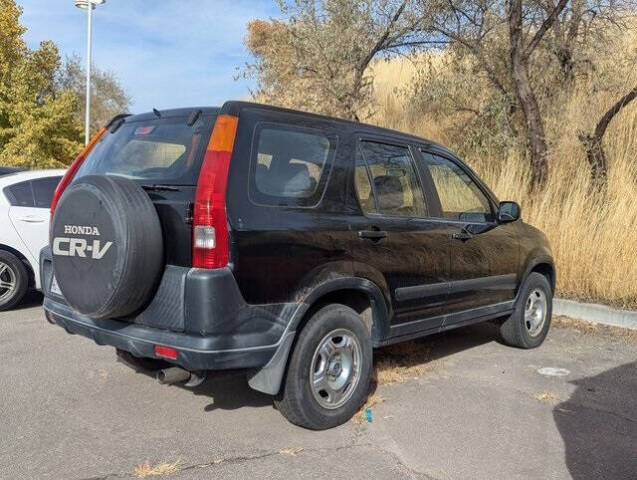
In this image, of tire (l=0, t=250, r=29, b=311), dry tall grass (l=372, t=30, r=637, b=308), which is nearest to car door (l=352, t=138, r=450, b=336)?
dry tall grass (l=372, t=30, r=637, b=308)

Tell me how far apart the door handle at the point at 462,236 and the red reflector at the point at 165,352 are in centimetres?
250

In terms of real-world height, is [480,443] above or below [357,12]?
below

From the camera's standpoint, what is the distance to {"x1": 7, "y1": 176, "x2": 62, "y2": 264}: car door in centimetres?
707

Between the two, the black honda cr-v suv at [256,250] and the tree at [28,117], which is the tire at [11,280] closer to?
the black honda cr-v suv at [256,250]

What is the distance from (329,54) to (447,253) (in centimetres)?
844

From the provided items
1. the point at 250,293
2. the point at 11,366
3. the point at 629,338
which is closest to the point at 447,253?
the point at 250,293

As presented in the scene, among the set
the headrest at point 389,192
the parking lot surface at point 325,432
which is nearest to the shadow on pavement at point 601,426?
the parking lot surface at point 325,432

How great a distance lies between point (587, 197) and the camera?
845 cm

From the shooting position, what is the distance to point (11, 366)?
5.13m

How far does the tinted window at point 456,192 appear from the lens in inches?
202

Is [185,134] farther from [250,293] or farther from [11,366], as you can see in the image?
[11,366]

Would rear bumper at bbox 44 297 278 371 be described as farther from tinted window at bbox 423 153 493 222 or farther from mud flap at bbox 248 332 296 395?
tinted window at bbox 423 153 493 222

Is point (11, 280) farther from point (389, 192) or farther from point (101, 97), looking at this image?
point (101, 97)

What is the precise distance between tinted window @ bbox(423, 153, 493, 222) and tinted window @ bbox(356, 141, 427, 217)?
280mm
